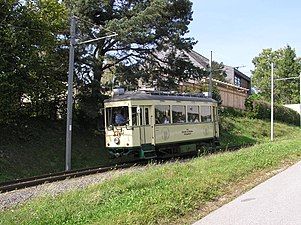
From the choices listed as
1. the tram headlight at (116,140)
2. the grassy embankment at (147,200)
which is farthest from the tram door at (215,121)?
the grassy embankment at (147,200)

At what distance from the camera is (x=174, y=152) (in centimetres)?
2023

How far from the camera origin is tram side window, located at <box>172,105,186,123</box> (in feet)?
64.4

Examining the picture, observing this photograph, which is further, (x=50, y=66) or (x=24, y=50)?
(x=50, y=66)

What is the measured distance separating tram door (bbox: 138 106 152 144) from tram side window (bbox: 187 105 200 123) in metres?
3.17

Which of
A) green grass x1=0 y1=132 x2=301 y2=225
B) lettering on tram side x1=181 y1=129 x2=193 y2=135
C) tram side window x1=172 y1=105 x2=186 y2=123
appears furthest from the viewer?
lettering on tram side x1=181 y1=129 x2=193 y2=135

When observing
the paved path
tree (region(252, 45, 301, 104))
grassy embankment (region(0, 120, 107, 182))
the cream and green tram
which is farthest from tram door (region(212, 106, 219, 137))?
tree (region(252, 45, 301, 104))

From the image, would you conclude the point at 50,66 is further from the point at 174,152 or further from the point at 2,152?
the point at 174,152

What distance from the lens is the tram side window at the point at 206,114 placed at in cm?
2205

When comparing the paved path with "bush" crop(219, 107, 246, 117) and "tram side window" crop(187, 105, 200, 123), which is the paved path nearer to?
"tram side window" crop(187, 105, 200, 123)

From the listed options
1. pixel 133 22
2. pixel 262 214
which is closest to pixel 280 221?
pixel 262 214

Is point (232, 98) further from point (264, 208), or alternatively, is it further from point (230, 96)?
point (264, 208)

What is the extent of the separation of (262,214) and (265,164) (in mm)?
6630

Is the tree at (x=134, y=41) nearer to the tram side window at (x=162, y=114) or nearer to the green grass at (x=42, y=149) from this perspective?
the green grass at (x=42, y=149)

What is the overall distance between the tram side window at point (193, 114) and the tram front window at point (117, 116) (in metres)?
3.85
